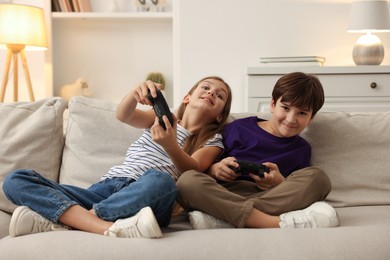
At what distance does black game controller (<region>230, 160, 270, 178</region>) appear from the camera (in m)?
2.01

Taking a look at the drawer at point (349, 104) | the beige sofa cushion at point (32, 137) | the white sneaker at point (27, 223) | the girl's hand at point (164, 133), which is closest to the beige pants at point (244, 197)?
the girl's hand at point (164, 133)

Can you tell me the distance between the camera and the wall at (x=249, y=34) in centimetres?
418

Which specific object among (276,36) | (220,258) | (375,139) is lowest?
(220,258)

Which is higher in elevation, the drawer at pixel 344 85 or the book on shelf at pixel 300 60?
the book on shelf at pixel 300 60

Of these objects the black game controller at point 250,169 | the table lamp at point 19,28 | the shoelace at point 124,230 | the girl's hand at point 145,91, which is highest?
the table lamp at point 19,28

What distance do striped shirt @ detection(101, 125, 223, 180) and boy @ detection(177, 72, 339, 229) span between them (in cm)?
14

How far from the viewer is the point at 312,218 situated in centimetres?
181

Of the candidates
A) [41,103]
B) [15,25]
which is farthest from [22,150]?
[15,25]

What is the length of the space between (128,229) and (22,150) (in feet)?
2.37

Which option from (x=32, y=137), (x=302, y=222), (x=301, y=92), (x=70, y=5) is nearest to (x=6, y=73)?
(x=70, y=5)

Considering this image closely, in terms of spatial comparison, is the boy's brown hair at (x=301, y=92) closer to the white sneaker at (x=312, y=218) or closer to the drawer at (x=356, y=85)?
the white sneaker at (x=312, y=218)

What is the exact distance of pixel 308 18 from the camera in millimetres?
4188

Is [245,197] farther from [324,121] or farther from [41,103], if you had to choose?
[41,103]

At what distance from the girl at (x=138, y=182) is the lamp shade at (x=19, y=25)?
2.07 meters
